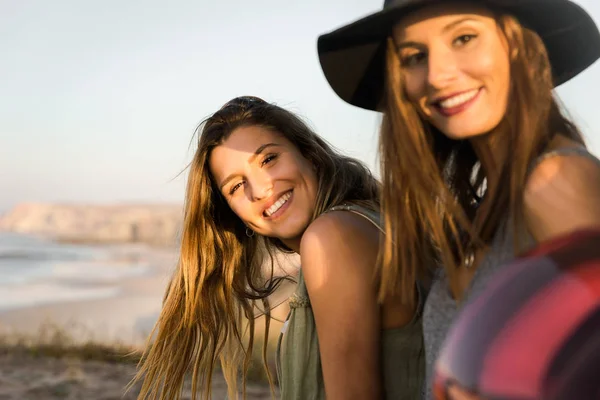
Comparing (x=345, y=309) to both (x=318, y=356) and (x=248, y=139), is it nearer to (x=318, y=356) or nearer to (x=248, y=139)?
(x=318, y=356)

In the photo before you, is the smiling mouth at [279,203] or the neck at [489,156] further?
the smiling mouth at [279,203]

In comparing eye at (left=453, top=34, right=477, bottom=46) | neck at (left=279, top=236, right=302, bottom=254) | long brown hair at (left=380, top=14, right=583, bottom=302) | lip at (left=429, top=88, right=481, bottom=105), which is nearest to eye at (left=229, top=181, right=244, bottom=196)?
neck at (left=279, top=236, right=302, bottom=254)

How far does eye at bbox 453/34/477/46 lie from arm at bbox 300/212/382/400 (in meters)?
0.81

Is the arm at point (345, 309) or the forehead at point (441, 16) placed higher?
the forehead at point (441, 16)

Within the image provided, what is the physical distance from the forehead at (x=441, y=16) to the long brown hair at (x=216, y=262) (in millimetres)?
1179

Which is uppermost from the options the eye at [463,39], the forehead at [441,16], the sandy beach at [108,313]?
the forehead at [441,16]

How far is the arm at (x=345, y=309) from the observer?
2.44 m

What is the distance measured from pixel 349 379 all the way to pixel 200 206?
1220 mm

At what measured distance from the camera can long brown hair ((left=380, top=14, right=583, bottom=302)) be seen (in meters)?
1.82

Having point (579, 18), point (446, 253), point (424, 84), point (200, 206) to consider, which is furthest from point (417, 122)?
point (200, 206)

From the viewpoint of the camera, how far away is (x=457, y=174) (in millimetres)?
2248

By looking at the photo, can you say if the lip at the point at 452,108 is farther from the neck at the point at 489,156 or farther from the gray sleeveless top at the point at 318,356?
the gray sleeveless top at the point at 318,356

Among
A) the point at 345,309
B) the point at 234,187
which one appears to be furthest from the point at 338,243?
the point at 234,187

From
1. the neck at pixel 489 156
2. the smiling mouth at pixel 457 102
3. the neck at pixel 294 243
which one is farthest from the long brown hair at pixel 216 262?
the smiling mouth at pixel 457 102
